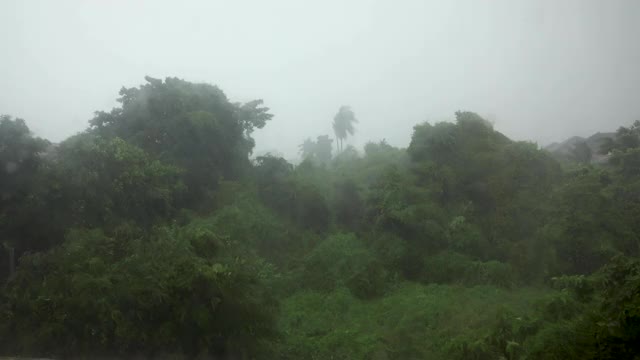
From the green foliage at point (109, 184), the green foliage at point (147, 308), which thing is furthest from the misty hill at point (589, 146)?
the green foliage at point (147, 308)

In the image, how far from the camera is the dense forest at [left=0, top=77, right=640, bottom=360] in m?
11.6

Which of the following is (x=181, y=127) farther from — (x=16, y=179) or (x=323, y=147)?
(x=323, y=147)

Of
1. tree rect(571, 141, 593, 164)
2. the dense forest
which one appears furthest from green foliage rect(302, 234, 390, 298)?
tree rect(571, 141, 593, 164)

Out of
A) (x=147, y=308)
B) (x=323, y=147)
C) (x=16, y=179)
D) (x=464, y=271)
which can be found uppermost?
(x=323, y=147)

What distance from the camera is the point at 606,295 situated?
9352 millimetres

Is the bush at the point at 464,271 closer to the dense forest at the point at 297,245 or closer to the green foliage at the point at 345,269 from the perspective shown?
the dense forest at the point at 297,245

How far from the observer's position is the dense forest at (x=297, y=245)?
11.6m

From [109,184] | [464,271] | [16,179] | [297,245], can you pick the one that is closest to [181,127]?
[109,184]

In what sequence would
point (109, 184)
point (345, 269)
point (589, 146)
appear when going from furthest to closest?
1. point (589, 146)
2. point (345, 269)
3. point (109, 184)

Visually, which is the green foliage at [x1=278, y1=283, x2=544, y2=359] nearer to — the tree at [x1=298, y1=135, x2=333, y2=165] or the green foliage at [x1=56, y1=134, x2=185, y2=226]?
the green foliage at [x1=56, y1=134, x2=185, y2=226]

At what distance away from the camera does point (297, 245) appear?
888 inches

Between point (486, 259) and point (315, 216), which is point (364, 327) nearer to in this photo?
point (486, 259)

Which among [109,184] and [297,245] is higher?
[109,184]

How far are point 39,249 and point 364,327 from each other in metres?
10.4
